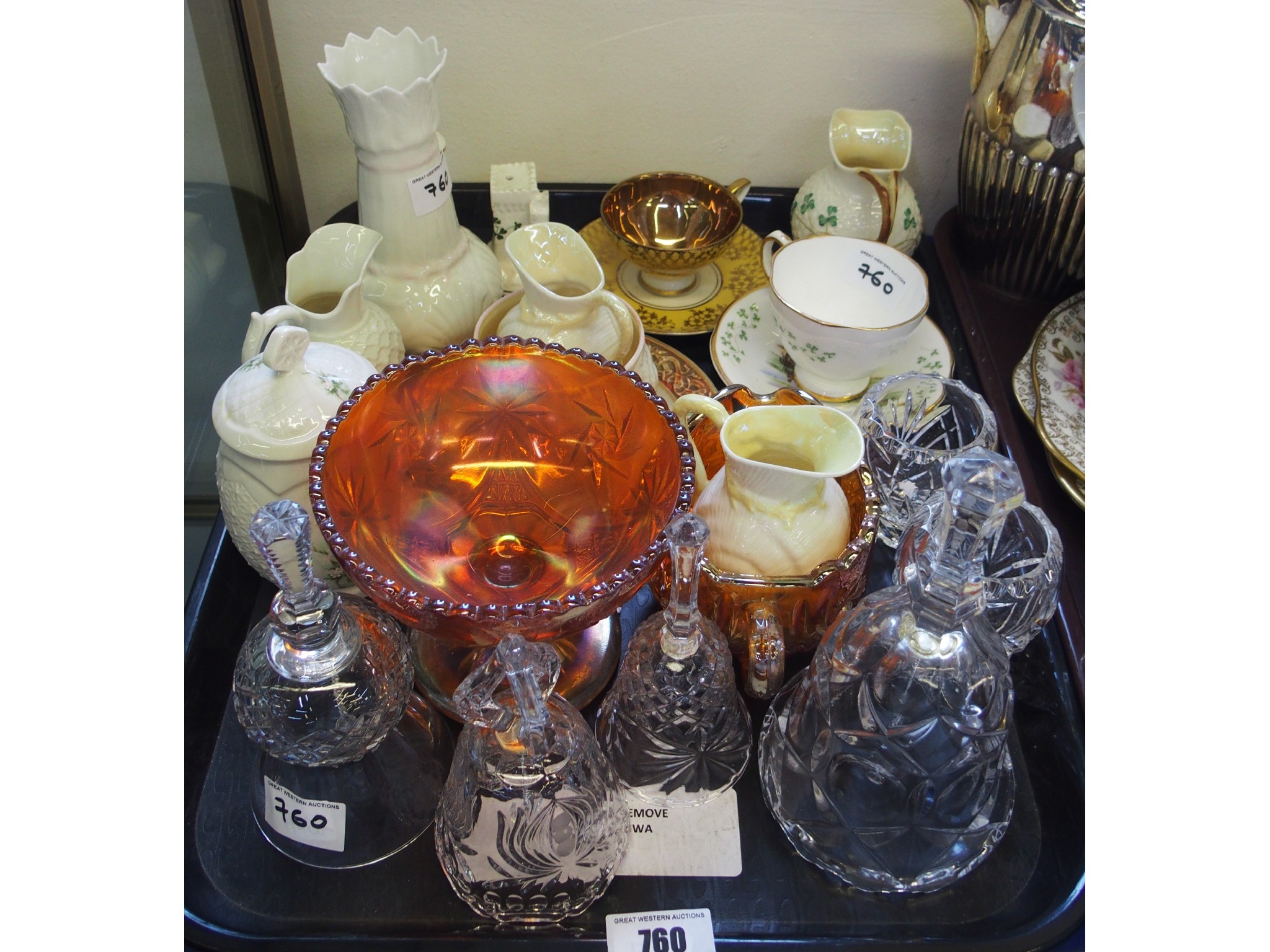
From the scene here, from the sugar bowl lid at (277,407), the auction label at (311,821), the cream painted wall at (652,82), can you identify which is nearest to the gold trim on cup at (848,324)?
the cream painted wall at (652,82)

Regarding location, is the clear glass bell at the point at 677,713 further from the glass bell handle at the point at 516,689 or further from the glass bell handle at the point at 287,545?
the glass bell handle at the point at 287,545

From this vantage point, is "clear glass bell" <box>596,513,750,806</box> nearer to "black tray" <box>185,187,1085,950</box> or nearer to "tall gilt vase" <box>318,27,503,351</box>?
"black tray" <box>185,187,1085,950</box>

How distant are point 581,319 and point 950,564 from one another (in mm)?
402

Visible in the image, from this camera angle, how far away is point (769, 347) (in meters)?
1.04

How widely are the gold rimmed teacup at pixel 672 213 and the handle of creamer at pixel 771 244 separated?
76 millimetres

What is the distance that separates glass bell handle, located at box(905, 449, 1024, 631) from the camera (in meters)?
0.50

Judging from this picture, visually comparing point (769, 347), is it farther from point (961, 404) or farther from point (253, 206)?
point (253, 206)

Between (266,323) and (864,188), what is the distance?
2.07ft

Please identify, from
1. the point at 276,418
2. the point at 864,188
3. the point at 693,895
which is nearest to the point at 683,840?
the point at 693,895

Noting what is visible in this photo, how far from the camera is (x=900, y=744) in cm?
65

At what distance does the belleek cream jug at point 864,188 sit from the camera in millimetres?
1052

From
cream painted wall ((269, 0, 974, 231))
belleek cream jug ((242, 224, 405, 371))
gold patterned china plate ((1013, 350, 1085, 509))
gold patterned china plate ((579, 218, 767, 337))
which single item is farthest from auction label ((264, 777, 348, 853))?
cream painted wall ((269, 0, 974, 231))

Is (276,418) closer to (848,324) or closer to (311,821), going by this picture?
(311,821)

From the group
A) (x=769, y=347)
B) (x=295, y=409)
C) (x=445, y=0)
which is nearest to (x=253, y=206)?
(x=445, y=0)
